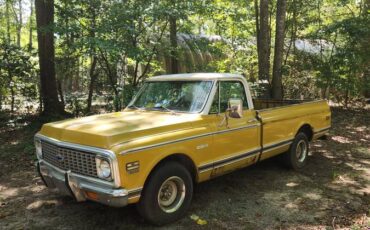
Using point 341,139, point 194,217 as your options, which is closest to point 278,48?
point 341,139

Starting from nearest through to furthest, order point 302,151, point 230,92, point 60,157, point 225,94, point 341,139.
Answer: point 60,157
point 225,94
point 230,92
point 302,151
point 341,139

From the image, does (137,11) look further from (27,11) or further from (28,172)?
(27,11)

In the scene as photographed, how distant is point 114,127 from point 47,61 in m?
8.26

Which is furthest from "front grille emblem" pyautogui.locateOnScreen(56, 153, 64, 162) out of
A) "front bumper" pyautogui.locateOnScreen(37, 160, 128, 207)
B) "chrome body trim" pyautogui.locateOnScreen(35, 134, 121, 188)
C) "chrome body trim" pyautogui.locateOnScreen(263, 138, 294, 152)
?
"chrome body trim" pyautogui.locateOnScreen(263, 138, 294, 152)

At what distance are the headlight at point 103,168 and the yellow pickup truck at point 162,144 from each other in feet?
0.04

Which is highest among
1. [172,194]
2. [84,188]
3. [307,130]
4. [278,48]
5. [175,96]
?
[278,48]

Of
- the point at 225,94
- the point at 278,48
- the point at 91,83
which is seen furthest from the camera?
the point at 91,83

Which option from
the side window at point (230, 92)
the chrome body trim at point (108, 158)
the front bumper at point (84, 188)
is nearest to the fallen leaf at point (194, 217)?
the front bumper at point (84, 188)

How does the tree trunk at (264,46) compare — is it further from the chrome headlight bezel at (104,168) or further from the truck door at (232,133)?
the chrome headlight bezel at (104,168)

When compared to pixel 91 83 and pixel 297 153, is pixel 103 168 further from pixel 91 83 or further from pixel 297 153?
pixel 91 83

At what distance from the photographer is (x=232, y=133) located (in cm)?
558

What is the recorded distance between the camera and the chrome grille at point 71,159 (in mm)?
4293

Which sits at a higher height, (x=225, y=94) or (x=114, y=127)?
(x=225, y=94)

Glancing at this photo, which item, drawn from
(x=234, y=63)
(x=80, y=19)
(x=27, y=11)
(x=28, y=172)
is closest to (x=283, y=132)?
(x=28, y=172)
